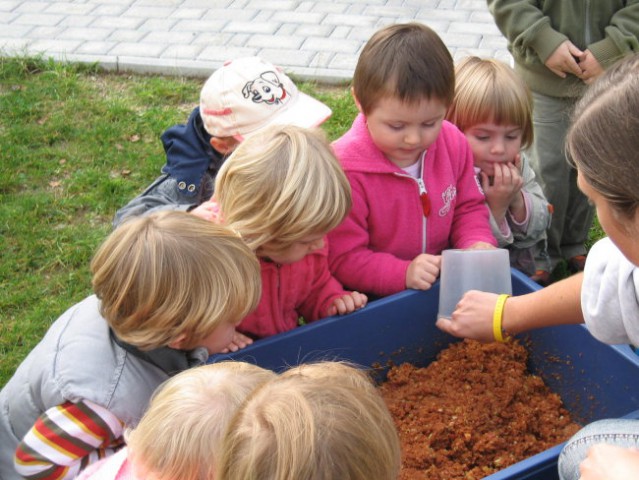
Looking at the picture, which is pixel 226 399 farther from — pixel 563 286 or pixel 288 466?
pixel 563 286

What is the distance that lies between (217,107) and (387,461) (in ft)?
4.76

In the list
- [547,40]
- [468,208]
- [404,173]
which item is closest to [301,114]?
[404,173]

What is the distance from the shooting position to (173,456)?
1.38 metres

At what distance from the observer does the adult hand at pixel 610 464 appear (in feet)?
4.71

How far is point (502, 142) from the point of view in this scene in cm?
249

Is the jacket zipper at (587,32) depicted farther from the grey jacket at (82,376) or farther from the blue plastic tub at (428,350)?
the grey jacket at (82,376)

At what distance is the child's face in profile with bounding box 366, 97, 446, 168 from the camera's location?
2.14 metres

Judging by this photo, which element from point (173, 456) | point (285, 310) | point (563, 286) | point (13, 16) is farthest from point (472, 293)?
point (13, 16)

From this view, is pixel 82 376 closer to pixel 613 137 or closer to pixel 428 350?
pixel 428 350

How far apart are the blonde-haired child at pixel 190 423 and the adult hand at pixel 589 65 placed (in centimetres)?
186

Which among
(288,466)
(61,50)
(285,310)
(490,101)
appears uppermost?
(288,466)

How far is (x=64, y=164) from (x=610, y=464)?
301cm

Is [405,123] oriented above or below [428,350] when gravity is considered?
above

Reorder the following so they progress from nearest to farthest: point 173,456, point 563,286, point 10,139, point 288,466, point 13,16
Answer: point 288,466
point 173,456
point 563,286
point 10,139
point 13,16
